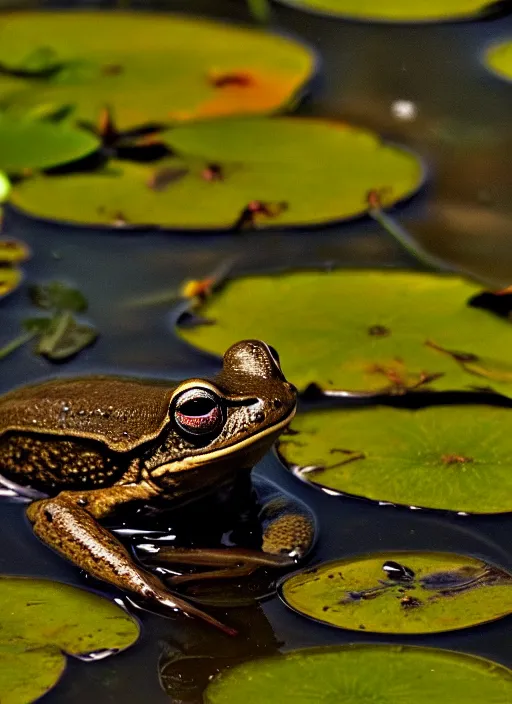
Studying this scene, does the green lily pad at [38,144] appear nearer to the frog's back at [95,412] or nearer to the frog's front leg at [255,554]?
the frog's back at [95,412]

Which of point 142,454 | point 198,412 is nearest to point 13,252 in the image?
point 142,454

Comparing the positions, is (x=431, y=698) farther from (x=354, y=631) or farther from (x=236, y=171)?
(x=236, y=171)

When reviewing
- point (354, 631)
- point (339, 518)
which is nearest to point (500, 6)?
point (339, 518)

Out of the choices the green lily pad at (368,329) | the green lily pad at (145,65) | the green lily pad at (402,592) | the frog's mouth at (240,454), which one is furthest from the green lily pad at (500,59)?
the green lily pad at (402,592)

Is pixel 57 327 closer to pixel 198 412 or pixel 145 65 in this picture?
pixel 198 412

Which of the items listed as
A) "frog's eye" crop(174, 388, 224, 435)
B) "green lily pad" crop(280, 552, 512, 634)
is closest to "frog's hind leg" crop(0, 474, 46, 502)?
"frog's eye" crop(174, 388, 224, 435)

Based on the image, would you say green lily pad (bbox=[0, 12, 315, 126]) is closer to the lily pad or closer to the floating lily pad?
the lily pad
